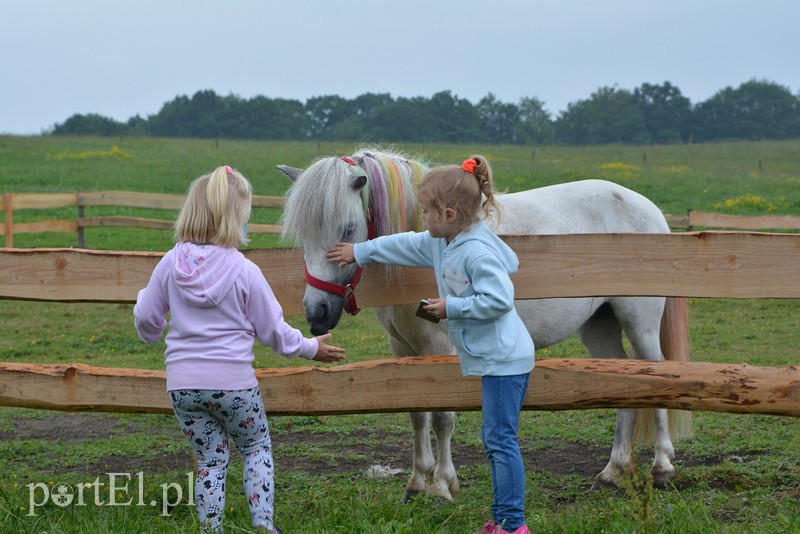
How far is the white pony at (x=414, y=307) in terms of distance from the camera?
393 centimetres

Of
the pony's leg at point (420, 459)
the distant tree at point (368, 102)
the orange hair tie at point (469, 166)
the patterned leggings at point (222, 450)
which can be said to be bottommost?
the pony's leg at point (420, 459)

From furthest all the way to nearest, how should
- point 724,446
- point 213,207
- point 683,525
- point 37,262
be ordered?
1. point 724,446
2. point 37,262
3. point 683,525
4. point 213,207

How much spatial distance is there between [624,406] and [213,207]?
204 cm

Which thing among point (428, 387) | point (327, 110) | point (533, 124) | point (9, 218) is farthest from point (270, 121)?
point (428, 387)

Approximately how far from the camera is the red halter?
388 centimetres

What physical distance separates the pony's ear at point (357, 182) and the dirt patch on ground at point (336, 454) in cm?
217

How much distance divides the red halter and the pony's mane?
36 millimetres

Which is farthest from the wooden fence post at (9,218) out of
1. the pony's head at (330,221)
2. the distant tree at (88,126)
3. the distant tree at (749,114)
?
the distant tree at (749,114)

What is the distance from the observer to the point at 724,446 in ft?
19.1

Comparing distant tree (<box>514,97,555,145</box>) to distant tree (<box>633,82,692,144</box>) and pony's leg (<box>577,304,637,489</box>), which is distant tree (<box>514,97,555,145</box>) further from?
pony's leg (<box>577,304,637,489</box>)

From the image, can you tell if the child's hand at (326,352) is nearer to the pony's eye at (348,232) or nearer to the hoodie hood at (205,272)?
A: the hoodie hood at (205,272)

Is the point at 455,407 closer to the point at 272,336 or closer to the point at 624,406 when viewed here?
the point at 624,406

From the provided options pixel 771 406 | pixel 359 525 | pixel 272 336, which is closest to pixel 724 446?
pixel 771 406

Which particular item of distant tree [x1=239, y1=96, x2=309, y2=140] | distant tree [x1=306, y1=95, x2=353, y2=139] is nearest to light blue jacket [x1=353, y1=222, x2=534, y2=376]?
distant tree [x1=239, y1=96, x2=309, y2=140]
